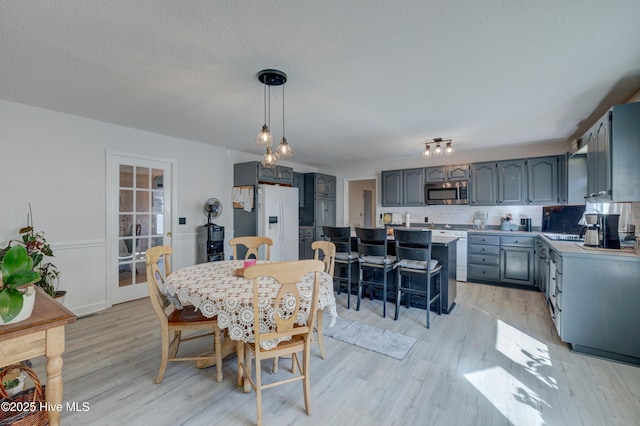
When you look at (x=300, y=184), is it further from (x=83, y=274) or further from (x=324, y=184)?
(x=83, y=274)

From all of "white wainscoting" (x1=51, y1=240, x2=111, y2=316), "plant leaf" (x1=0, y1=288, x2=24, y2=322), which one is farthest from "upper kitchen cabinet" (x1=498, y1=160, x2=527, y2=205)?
"white wainscoting" (x1=51, y1=240, x2=111, y2=316)

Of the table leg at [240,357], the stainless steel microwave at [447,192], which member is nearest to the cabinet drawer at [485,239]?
the stainless steel microwave at [447,192]

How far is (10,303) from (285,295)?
1226 mm

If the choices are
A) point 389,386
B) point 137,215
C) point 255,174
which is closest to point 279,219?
point 255,174

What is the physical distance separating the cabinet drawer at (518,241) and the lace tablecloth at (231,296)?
3.77 meters

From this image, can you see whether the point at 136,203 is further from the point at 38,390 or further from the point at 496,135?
the point at 496,135

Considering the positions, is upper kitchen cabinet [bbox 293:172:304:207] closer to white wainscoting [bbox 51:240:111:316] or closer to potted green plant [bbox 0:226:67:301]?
white wainscoting [bbox 51:240:111:316]

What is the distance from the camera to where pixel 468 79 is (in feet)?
7.73

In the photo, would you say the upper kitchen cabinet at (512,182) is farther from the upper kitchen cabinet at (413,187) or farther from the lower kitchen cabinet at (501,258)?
the upper kitchen cabinet at (413,187)

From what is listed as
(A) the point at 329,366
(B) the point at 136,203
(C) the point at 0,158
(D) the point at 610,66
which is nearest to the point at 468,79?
(D) the point at 610,66

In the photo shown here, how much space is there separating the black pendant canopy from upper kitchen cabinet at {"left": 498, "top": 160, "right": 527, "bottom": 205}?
429 cm

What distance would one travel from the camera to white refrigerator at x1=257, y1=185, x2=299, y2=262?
4.84 metres

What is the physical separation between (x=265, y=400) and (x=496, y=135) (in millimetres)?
4466

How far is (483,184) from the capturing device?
497cm
